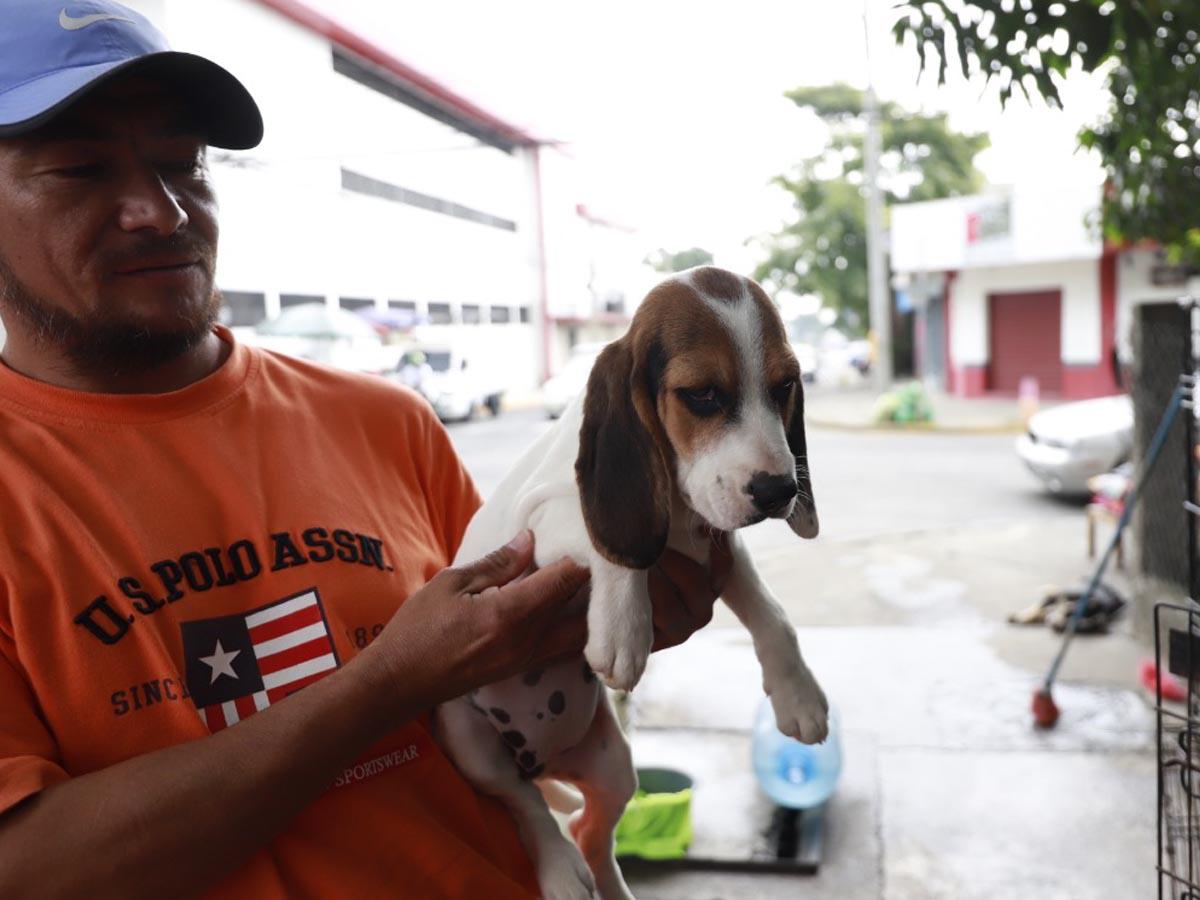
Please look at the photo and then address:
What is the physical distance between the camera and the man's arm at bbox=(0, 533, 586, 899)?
1202mm

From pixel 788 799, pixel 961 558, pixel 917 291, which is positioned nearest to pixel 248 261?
pixel 788 799

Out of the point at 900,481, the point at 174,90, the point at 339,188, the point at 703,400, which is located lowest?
the point at 900,481

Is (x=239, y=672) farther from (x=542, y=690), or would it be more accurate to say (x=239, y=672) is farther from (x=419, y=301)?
(x=419, y=301)

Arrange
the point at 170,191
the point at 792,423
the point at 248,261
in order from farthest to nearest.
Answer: the point at 248,261 → the point at 792,423 → the point at 170,191

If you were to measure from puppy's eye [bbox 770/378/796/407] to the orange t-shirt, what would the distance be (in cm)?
60

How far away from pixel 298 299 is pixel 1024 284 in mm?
19633

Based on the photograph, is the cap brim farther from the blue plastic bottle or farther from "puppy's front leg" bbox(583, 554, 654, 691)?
the blue plastic bottle

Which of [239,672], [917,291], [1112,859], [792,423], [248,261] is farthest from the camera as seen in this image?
[917,291]

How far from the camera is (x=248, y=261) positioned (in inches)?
133

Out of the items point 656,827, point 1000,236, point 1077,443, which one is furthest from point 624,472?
point 1000,236

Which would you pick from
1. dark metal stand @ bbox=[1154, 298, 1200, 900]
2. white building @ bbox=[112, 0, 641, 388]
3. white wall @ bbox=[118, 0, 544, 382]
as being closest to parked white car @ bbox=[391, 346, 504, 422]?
white building @ bbox=[112, 0, 641, 388]

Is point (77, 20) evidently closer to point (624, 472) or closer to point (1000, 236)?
point (624, 472)

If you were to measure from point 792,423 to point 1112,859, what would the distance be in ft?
10.6

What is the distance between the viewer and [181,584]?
139cm
